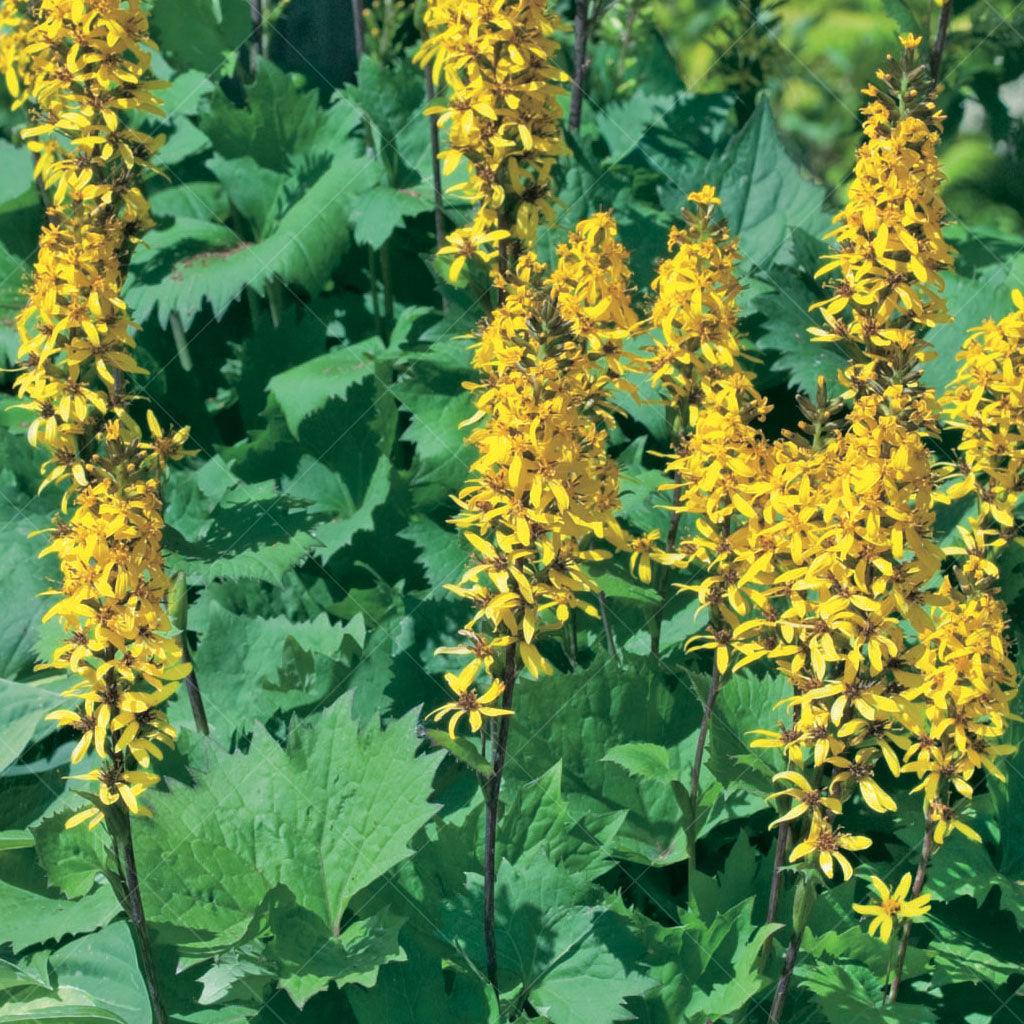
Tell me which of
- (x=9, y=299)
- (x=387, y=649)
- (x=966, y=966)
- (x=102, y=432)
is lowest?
(x=966, y=966)

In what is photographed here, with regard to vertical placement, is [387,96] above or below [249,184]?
above

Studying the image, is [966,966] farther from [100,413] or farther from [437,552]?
[100,413]

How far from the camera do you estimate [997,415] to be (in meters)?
2.76

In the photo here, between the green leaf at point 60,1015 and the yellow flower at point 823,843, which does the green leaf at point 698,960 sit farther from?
the green leaf at point 60,1015

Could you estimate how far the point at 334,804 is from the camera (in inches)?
110

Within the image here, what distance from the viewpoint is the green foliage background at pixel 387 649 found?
2580 mm

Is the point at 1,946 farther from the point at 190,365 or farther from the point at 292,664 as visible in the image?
the point at 190,365

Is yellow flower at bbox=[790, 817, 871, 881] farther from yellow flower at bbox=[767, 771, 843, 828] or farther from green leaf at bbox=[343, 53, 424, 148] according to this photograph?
green leaf at bbox=[343, 53, 424, 148]

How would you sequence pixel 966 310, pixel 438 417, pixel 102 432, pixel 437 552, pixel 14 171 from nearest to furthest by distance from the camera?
pixel 102 432 → pixel 437 552 → pixel 438 417 → pixel 966 310 → pixel 14 171

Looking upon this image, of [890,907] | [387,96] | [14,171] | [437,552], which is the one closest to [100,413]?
[437,552]

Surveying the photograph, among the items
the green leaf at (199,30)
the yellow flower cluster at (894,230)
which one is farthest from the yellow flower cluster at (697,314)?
the green leaf at (199,30)

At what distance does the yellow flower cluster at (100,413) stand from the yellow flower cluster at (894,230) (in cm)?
133

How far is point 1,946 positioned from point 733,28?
4810 mm

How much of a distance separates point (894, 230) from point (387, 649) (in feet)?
5.22
